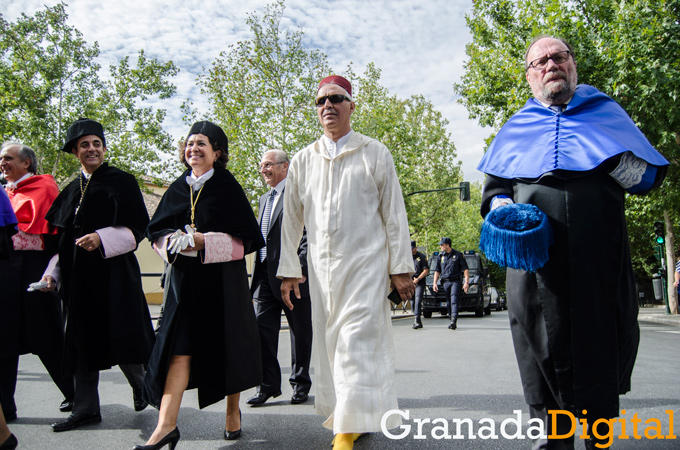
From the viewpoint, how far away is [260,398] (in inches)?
197

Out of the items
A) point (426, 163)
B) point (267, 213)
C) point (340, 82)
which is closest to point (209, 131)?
point (340, 82)

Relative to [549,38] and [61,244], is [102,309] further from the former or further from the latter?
[549,38]

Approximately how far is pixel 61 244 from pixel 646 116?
1741 cm

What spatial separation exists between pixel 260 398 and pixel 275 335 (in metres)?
0.67

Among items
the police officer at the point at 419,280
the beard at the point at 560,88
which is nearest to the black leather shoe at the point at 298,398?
the beard at the point at 560,88

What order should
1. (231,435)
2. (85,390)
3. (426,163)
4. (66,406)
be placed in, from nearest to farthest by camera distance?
(231,435) < (85,390) < (66,406) < (426,163)

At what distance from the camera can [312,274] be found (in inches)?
144

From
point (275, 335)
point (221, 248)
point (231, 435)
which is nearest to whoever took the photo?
point (221, 248)

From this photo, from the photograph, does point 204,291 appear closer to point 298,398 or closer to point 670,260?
point 298,398

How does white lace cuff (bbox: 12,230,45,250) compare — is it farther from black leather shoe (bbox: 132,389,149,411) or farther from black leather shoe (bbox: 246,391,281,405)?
black leather shoe (bbox: 246,391,281,405)

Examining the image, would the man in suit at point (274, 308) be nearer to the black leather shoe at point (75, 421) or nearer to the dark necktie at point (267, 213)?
the dark necktie at point (267, 213)

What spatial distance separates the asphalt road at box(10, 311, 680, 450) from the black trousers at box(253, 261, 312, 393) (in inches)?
8.9

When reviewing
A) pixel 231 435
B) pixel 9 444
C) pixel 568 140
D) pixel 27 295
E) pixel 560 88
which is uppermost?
pixel 560 88

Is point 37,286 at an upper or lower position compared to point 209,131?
lower
